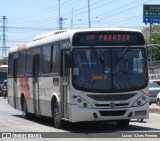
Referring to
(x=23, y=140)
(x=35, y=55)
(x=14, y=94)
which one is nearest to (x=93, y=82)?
(x=23, y=140)

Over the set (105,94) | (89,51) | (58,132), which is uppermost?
(89,51)

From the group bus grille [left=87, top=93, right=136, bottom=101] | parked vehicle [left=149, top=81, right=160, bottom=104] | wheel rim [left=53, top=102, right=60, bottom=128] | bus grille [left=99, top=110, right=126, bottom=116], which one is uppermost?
bus grille [left=87, top=93, right=136, bottom=101]

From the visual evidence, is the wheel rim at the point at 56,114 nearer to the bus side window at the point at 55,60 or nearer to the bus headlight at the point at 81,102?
the bus side window at the point at 55,60

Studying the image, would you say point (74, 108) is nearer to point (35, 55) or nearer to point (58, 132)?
point (58, 132)

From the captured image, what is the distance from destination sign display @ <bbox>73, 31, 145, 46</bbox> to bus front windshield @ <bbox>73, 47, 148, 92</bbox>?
23 centimetres

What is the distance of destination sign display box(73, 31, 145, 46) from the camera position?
57.5 feet

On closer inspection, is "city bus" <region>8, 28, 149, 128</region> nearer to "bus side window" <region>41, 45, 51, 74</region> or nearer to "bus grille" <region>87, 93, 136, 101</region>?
"bus grille" <region>87, 93, 136, 101</region>

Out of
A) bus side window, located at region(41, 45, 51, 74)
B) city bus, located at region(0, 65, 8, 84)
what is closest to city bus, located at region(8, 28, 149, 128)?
bus side window, located at region(41, 45, 51, 74)

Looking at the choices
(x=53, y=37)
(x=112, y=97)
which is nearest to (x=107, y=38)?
(x=112, y=97)

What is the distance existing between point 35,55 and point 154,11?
134 feet

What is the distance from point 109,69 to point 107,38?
104 cm

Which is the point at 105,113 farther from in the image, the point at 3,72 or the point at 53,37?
A: the point at 3,72

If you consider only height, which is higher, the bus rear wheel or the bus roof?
the bus roof

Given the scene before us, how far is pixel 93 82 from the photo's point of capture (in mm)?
17109
